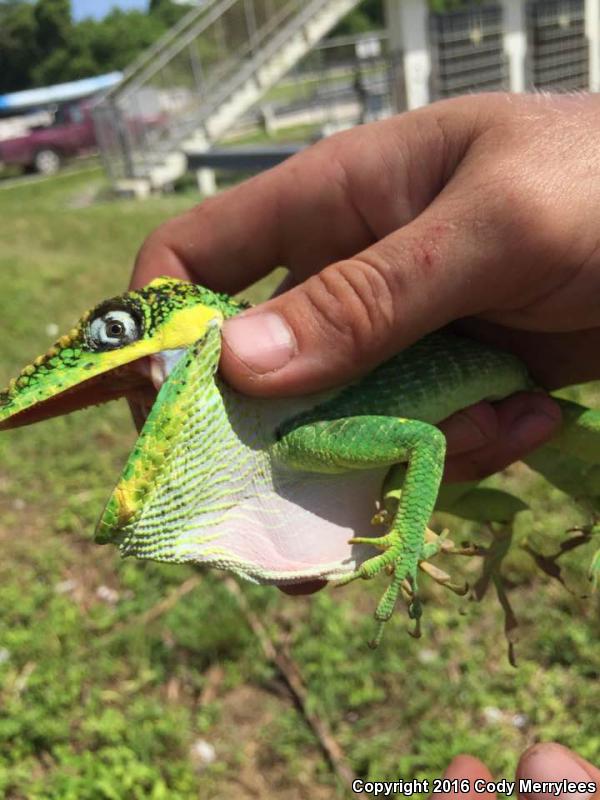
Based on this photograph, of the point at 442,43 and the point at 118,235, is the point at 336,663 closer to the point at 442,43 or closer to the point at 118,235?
the point at 118,235

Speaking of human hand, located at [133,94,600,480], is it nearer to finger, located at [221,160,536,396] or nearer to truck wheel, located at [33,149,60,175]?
finger, located at [221,160,536,396]

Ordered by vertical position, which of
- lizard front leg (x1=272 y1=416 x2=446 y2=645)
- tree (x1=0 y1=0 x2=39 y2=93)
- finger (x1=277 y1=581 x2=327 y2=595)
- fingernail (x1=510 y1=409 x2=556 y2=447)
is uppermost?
tree (x1=0 y1=0 x2=39 y2=93)

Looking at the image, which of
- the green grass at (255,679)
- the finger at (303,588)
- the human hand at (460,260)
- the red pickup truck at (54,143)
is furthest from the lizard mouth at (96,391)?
the red pickup truck at (54,143)

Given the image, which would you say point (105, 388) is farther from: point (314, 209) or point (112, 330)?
point (314, 209)

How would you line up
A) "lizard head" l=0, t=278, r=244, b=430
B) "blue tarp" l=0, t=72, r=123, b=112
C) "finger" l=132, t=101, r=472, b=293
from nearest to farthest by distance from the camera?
"lizard head" l=0, t=278, r=244, b=430, "finger" l=132, t=101, r=472, b=293, "blue tarp" l=0, t=72, r=123, b=112

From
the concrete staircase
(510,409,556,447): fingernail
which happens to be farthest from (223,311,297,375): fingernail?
the concrete staircase

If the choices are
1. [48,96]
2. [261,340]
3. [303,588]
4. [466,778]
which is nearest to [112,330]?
A: [261,340]

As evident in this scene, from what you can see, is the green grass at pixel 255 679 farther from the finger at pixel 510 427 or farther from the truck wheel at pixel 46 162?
the truck wheel at pixel 46 162
